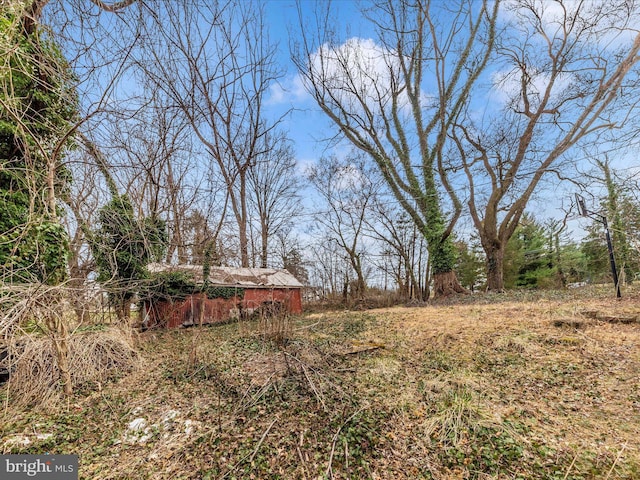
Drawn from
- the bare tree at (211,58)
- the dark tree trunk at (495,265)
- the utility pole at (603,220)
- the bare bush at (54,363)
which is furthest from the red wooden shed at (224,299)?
the dark tree trunk at (495,265)

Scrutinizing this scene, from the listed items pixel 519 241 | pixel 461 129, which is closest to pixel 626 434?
pixel 461 129

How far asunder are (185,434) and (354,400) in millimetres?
1849

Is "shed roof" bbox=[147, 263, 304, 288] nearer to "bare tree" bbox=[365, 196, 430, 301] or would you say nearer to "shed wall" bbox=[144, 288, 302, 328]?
"shed wall" bbox=[144, 288, 302, 328]

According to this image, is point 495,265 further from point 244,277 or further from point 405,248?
point 244,277

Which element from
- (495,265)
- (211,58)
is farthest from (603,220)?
(211,58)

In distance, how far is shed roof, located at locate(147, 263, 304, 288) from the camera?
32.5 ft

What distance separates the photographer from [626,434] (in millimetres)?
2324

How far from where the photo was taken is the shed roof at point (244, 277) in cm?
991

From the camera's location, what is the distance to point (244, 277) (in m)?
11.9

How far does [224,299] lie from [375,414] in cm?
917

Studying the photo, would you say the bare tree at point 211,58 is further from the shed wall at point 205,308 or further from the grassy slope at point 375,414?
the shed wall at point 205,308

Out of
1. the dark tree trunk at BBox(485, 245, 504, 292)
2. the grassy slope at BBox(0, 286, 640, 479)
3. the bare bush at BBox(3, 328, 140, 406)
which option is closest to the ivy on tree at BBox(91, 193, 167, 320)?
the bare bush at BBox(3, 328, 140, 406)

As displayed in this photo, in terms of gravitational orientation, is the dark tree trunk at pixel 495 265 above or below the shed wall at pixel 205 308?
above

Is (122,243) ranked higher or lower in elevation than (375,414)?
higher
